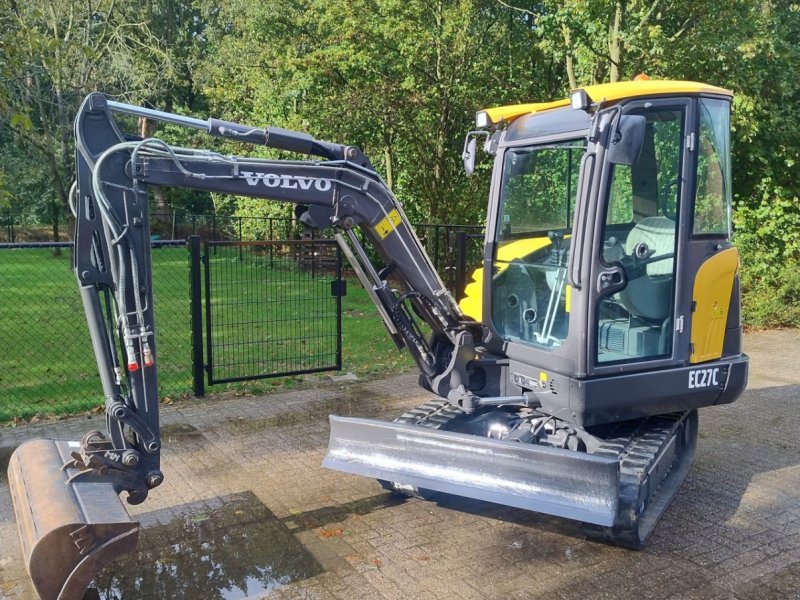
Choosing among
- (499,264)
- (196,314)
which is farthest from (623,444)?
(196,314)

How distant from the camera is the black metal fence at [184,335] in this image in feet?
27.0

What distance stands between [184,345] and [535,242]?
6.70 meters

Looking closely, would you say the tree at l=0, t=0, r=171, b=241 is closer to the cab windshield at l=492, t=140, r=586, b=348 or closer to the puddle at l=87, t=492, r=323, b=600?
the cab windshield at l=492, t=140, r=586, b=348

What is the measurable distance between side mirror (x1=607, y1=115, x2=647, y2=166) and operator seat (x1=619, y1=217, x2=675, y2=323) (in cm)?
68

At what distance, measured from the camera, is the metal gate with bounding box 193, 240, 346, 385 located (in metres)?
8.93

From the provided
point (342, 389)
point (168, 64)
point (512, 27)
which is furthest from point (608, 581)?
point (168, 64)

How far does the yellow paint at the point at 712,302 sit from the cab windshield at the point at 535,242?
0.95 m

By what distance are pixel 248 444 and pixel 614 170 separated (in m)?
3.92

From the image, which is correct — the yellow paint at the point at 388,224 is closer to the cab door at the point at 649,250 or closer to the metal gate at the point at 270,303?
the cab door at the point at 649,250

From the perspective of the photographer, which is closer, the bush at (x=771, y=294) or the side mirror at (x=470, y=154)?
the side mirror at (x=470, y=154)

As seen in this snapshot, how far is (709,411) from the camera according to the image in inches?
312

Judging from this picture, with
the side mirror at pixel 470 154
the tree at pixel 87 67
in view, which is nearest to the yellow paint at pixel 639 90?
the side mirror at pixel 470 154

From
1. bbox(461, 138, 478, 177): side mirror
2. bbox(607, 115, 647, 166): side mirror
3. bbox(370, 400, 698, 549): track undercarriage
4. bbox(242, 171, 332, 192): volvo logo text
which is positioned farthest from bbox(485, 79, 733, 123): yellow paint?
bbox(370, 400, 698, 549): track undercarriage

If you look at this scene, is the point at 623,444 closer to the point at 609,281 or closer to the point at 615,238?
the point at 609,281
